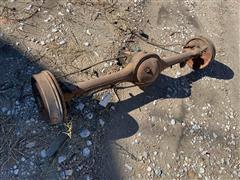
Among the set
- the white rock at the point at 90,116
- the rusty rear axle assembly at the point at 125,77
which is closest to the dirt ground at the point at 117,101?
the white rock at the point at 90,116

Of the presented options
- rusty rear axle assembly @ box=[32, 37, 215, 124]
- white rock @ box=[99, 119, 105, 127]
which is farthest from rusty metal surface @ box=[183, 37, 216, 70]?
white rock @ box=[99, 119, 105, 127]

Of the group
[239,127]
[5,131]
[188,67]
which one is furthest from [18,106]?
[239,127]

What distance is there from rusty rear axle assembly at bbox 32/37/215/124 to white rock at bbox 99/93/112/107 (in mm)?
207

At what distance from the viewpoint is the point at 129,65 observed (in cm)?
279

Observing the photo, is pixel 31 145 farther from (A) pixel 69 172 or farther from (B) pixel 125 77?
(B) pixel 125 77

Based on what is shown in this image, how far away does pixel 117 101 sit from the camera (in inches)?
115

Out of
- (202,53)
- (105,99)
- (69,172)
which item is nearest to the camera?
(69,172)

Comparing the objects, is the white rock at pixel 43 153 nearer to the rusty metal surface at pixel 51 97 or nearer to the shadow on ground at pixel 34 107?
the shadow on ground at pixel 34 107

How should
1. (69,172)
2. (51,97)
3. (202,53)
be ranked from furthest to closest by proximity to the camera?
1. (202,53)
2. (69,172)
3. (51,97)

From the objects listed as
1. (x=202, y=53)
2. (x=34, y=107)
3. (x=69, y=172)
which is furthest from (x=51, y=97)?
(x=202, y=53)

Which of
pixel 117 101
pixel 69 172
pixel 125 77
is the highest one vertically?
pixel 125 77

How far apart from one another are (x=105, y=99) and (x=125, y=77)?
26 centimetres

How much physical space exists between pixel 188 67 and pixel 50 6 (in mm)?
1221

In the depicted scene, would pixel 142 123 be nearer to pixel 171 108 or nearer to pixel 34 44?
pixel 171 108
